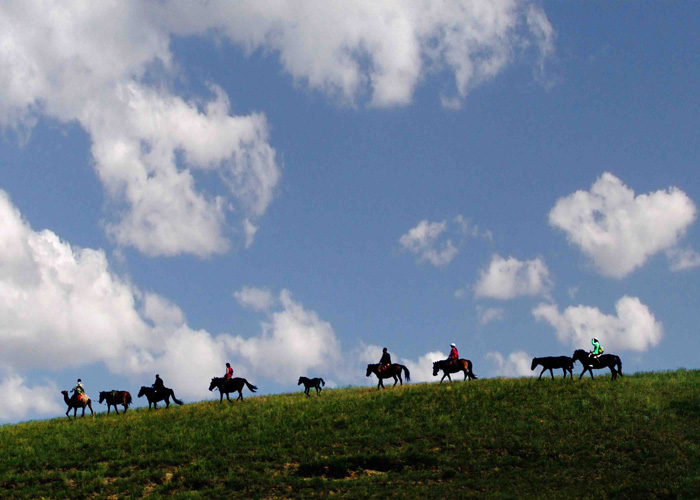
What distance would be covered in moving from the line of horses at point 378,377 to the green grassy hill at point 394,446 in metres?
1.23

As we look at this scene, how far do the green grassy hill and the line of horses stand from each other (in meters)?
1.23

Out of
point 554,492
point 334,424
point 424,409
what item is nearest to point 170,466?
point 334,424

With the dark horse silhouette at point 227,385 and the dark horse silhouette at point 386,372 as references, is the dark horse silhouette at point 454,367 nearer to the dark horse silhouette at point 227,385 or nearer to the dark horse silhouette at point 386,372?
the dark horse silhouette at point 386,372

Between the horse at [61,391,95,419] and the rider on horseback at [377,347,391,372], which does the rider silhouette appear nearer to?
the horse at [61,391,95,419]

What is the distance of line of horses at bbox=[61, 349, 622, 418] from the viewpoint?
1737 inches

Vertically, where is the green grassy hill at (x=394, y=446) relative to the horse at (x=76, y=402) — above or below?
below

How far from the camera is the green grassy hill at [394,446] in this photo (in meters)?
28.7

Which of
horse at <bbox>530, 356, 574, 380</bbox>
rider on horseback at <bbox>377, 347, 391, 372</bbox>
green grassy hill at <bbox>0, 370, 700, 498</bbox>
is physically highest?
rider on horseback at <bbox>377, 347, 391, 372</bbox>

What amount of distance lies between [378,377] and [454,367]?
521 cm

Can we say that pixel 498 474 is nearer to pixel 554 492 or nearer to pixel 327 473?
pixel 554 492

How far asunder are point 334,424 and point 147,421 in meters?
11.7

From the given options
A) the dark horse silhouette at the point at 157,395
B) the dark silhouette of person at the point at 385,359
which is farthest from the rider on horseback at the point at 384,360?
the dark horse silhouette at the point at 157,395

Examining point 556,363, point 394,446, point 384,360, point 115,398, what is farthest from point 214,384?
point 556,363

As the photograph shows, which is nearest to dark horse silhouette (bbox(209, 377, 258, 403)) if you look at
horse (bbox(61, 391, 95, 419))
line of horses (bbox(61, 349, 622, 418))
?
line of horses (bbox(61, 349, 622, 418))
